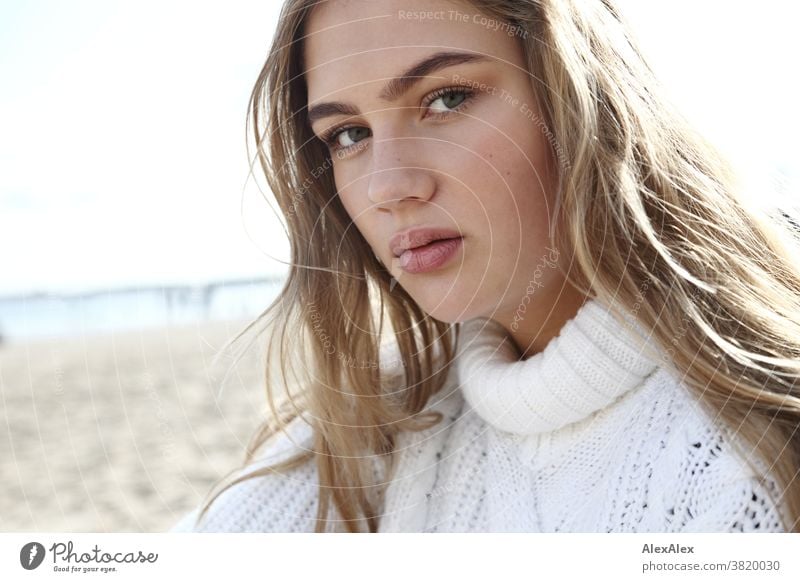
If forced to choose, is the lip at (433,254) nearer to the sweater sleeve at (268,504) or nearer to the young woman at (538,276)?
the young woman at (538,276)

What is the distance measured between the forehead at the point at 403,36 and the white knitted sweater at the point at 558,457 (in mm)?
265

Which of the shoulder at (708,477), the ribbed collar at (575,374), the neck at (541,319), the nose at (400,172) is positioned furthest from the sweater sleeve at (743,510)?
the nose at (400,172)

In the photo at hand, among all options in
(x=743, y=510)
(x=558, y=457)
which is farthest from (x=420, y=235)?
(x=743, y=510)

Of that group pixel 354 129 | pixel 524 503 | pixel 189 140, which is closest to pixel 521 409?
pixel 524 503

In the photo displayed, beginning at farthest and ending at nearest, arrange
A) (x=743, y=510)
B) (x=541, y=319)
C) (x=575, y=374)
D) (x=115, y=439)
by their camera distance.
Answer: (x=115, y=439) → (x=541, y=319) → (x=575, y=374) → (x=743, y=510)

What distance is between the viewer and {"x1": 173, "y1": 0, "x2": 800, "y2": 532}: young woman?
0.69 m

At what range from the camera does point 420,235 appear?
0.81 metres

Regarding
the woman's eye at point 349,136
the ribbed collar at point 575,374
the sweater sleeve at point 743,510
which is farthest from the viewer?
the woman's eye at point 349,136

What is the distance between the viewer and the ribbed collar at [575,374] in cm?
74

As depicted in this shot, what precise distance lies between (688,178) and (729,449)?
0.81 ft

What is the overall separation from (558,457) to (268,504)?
328 millimetres

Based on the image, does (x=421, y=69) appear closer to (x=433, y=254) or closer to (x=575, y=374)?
(x=433, y=254)

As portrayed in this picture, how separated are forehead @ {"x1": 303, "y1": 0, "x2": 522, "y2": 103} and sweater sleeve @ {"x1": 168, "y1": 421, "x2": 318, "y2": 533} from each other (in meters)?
0.44

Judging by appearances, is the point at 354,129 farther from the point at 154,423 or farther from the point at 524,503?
the point at 154,423
